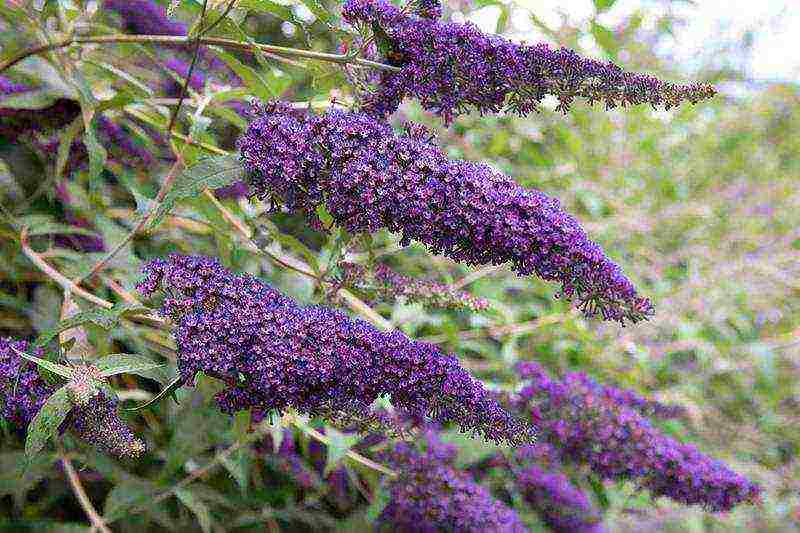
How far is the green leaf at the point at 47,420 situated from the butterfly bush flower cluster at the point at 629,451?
2.74ft

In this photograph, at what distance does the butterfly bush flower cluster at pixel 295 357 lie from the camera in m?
0.88

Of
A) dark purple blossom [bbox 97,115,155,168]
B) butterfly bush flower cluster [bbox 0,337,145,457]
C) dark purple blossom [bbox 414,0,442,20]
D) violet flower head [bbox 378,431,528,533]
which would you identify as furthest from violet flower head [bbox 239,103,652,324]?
dark purple blossom [bbox 97,115,155,168]

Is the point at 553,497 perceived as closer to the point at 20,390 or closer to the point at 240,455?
the point at 240,455

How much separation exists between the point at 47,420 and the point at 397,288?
1.65ft

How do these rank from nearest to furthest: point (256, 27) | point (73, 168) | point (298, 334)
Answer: point (298, 334)
point (73, 168)
point (256, 27)

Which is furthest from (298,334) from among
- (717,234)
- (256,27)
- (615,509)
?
(717,234)

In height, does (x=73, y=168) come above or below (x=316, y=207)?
below

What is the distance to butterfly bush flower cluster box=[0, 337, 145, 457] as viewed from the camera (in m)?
0.87

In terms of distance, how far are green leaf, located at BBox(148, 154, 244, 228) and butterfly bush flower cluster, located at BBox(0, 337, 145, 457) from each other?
25 cm

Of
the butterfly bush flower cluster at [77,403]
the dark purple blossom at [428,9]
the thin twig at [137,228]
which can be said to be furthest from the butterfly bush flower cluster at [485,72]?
the butterfly bush flower cluster at [77,403]

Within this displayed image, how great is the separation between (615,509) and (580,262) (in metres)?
1.43

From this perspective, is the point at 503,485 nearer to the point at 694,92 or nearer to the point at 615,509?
the point at 615,509

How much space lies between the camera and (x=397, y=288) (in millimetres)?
1144

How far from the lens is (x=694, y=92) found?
3.19 ft
